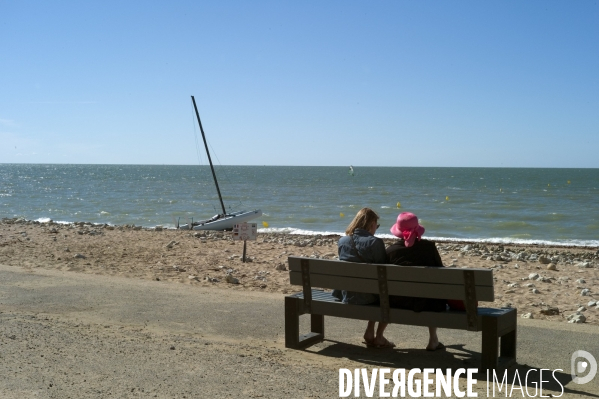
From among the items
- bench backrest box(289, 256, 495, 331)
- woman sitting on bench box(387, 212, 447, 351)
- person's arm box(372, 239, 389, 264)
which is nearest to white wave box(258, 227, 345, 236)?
bench backrest box(289, 256, 495, 331)

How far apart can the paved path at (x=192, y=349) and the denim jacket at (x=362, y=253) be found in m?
0.50

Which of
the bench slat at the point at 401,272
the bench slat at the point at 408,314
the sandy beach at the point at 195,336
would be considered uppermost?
the bench slat at the point at 401,272

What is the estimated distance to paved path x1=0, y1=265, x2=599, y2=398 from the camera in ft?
15.7

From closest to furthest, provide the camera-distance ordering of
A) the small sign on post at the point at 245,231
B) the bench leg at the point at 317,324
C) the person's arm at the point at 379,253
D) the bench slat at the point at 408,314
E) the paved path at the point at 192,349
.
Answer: the paved path at the point at 192,349
the bench slat at the point at 408,314
the person's arm at the point at 379,253
the bench leg at the point at 317,324
the small sign on post at the point at 245,231

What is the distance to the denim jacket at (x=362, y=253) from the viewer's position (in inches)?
227

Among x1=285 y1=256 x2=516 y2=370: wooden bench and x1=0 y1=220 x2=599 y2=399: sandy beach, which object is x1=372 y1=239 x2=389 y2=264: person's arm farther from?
x1=0 y1=220 x2=599 y2=399: sandy beach

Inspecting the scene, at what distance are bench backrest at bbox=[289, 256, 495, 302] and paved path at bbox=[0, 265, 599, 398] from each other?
0.63 m

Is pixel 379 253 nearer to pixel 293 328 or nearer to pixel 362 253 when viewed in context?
pixel 362 253

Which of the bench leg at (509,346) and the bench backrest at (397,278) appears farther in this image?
the bench leg at (509,346)

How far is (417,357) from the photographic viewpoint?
584cm

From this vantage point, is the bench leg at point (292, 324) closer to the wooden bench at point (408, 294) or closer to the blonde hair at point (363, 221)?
the wooden bench at point (408, 294)

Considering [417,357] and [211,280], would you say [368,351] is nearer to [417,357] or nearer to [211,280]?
[417,357]

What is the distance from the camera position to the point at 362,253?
581 cm

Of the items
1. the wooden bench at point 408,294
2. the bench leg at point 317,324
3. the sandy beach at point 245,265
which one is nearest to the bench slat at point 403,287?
the wooden bench at point 408,294
